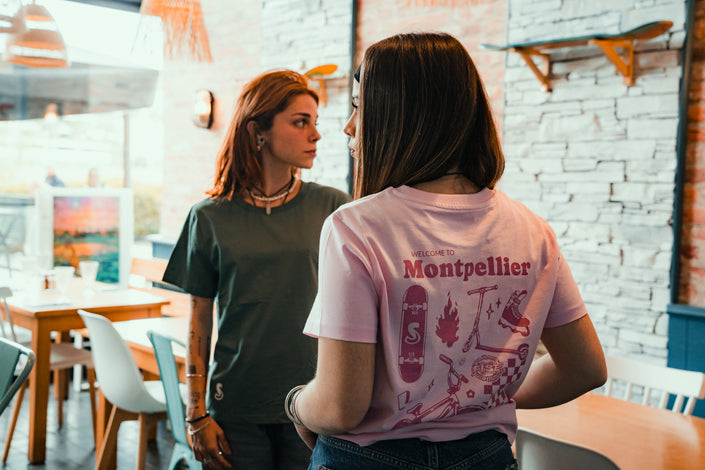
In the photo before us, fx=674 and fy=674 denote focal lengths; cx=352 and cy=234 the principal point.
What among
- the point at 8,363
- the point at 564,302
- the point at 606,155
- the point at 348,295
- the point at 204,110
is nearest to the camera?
the point at 348,295

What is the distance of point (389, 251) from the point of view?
0.82 m

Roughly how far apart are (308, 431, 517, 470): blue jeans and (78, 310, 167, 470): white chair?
202 cm

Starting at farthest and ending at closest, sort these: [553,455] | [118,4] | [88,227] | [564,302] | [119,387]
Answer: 1. [118,4]
2. [88,227]
3. [119,387]
4. [553,455]
5. [564,302]

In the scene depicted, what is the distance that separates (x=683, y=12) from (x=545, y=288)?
2569 millimetres

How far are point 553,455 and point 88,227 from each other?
433 cm

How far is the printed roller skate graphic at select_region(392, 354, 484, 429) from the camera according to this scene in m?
0.84

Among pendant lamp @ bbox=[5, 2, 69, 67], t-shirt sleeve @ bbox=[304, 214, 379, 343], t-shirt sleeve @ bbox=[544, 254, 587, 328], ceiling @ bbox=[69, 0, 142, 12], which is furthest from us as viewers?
ceiling @ bbox=[69, 0, 142, 12]

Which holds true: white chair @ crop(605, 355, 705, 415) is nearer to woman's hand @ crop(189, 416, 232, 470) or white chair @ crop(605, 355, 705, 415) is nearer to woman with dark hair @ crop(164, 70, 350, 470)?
woman with dark hair @ crop(164, 70, 350, 470)

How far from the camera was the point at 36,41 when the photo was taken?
4207 millimetres

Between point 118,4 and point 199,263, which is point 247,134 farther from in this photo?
point 118,4

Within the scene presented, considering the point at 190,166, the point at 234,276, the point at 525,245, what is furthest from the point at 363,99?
the point at 190,166

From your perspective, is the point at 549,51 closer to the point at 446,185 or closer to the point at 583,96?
the point at 583,96

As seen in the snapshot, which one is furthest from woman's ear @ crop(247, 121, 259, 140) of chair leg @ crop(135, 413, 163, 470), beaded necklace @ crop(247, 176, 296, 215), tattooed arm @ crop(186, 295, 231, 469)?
chair leg @ crop(135, 413, 163, 470)

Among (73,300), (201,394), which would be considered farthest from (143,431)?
(201,394)
